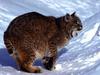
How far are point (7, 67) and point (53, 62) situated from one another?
1039mm

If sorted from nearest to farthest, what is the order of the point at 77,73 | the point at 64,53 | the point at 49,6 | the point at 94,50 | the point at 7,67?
the point at 77,73 → the point at 7,67 → the point at 94,50 → the point at 64,53 → the point at 49,6

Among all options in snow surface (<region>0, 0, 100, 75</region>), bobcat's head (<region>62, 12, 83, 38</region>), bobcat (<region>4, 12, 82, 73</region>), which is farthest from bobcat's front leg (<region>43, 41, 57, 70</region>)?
bobcat's head (<region>62, 12, 83, 38</region>)

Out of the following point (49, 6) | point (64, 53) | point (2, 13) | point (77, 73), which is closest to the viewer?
point (77, 73)

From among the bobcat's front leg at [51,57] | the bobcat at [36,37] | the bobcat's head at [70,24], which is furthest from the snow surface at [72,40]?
the bobcat's head at [70,24]

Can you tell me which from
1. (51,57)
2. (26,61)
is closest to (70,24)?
(51,57)

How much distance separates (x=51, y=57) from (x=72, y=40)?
2.15 metres

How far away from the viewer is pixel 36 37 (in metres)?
9.24

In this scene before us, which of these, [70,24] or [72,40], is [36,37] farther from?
[72,40]

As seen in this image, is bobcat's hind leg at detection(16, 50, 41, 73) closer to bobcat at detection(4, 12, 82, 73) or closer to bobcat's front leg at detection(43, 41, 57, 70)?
bobcat at detection(4, 12, 82, 73)

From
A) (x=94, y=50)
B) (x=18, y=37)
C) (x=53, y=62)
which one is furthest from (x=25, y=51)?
(x=94, y=50)

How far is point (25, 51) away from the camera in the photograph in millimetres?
9000

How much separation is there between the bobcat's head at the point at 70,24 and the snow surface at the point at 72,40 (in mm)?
494

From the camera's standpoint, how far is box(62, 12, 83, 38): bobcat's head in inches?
388

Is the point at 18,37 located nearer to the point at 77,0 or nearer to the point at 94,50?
the point at 94,50
